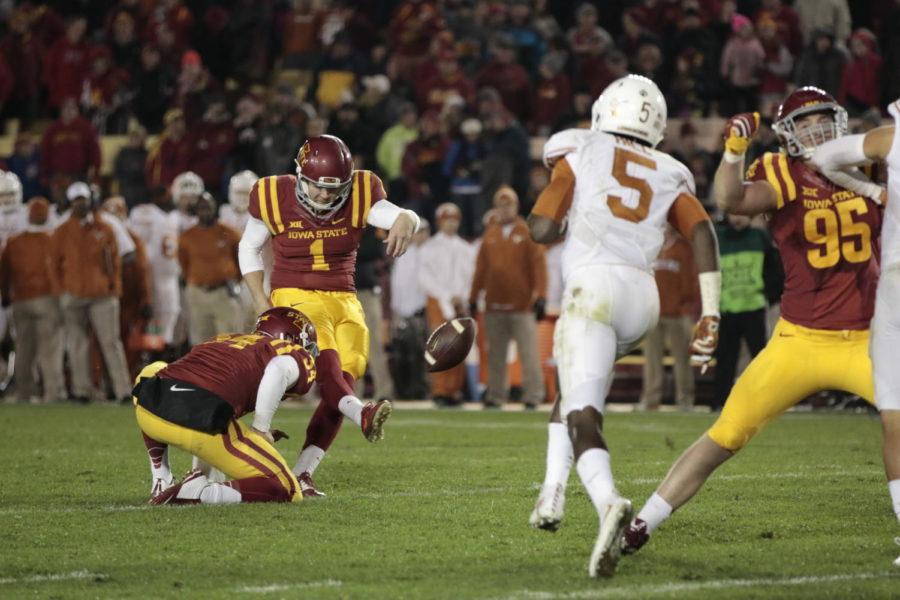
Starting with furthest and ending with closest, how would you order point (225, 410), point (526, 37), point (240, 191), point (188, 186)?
point (526, 37)
point (188, 186)
point (240, 191)
point (225, 410)

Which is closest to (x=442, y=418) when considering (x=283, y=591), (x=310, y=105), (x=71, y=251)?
(x=71, y=251)

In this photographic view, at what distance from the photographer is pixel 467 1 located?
19344mm

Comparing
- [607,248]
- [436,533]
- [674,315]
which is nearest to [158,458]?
[436,533]

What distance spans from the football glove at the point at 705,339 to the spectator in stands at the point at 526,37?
13.1 metres

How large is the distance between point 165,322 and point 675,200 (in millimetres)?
11277

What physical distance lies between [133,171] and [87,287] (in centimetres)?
407

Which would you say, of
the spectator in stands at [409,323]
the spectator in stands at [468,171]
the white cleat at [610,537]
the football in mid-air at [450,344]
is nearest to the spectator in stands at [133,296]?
the spectator in stands at [409,323]

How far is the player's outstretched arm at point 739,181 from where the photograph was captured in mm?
5586

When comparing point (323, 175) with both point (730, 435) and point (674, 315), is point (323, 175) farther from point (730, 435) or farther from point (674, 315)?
point (674, 315)

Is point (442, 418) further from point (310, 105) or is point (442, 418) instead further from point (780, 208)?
point (780, 208)

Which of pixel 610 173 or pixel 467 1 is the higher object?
Answer: pixel 467 1

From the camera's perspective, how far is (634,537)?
18.4 ft

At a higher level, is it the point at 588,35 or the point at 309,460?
the point at 588,35

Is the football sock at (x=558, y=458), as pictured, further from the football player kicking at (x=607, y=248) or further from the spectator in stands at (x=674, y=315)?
the spectator in stands at (x=674, y=315)
